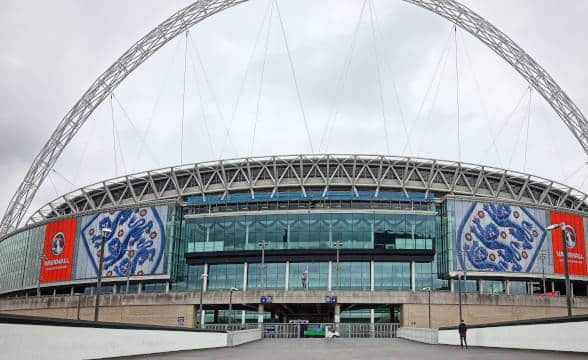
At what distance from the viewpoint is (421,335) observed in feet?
130

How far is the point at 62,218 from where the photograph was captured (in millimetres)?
88375

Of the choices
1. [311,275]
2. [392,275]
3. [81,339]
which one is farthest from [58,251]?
[81,339]

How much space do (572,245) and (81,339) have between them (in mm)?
78227

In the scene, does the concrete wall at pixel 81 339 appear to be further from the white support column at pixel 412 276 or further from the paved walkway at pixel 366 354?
the white support column at pixel 412 276

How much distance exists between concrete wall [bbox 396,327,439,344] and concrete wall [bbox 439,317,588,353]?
17.9 ft

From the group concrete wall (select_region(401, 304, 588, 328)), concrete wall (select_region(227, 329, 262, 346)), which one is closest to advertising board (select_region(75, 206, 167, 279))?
concrete wall (select_region(227, 329, 262, 346))

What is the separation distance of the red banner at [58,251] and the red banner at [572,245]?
69.8m

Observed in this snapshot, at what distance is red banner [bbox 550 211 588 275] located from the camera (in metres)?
77.4

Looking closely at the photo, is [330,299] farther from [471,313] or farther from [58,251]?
[58,251]

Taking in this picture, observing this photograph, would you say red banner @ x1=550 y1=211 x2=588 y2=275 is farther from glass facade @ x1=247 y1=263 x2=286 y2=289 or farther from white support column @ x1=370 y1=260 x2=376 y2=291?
glass facade @ x1=247 y1=263 x2=286 y2=289

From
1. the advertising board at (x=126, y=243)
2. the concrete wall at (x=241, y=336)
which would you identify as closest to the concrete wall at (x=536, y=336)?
the concrete wall at (x=241, y=336)

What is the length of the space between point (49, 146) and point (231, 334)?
239 feet

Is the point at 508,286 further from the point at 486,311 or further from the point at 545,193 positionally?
the point at 545,193

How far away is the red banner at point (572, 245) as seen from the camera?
77.4 meters
